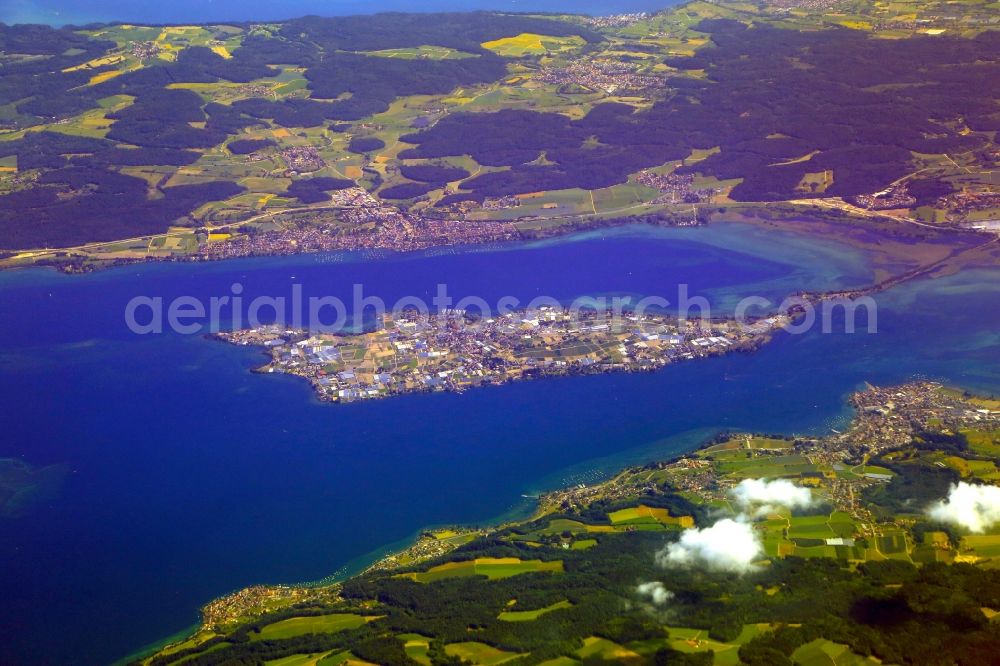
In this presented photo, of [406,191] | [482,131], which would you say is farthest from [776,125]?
[406,191]

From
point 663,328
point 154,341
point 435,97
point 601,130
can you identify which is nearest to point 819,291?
point 663,328

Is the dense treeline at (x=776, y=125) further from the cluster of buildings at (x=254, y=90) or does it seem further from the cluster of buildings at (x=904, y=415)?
the cluster of buildings at (x=904, y=415)

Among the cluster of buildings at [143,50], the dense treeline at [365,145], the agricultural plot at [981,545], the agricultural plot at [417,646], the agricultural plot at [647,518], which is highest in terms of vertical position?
the cluster of buildings at [143,50]

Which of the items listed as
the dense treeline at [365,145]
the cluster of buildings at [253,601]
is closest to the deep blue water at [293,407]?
the cluster of buildings at [253,601]

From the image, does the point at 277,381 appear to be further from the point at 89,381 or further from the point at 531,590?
the point at 531,590

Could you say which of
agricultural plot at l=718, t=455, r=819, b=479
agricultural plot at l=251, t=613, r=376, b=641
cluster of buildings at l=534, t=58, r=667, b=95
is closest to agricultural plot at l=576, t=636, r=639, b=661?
agricultural plot at l=251, t=613, r=376, b=641
